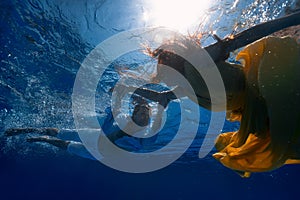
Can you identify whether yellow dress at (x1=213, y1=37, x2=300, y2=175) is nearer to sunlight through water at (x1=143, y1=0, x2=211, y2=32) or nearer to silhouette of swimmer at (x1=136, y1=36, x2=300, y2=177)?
silhouette of swimmer at (x1=136, y1=36, x2=300, y2=177)

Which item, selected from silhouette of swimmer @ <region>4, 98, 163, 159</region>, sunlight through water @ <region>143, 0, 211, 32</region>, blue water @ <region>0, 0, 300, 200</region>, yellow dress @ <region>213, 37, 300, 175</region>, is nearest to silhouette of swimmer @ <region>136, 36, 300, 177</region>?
yellow dress @ <region>213, 37, 300, 175</region>

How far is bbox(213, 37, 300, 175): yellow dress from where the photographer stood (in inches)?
114

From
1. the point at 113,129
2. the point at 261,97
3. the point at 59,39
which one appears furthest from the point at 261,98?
the point at 113,129

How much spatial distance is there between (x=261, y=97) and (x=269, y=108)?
0.83ft

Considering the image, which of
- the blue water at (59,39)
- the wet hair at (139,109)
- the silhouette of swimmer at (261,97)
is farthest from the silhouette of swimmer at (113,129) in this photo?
the silhouette of swimmer at (261,97)

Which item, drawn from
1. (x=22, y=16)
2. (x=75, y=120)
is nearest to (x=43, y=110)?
(x=75, y=120)

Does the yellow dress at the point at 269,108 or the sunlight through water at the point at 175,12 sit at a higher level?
the sunlight through water at the point at 175,12

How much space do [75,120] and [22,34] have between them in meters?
10.3

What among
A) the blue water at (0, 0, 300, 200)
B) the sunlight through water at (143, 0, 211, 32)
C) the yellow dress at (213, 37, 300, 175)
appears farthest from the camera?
the blue water at (0, 0, 300, 200)

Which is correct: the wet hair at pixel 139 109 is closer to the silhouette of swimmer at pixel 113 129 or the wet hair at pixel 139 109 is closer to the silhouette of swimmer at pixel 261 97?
the silhouette of swimmer at pixel 113 129

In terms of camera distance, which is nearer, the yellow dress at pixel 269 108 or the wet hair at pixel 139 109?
the yellow dress at pixel 269 108

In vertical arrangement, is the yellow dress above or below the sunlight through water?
below

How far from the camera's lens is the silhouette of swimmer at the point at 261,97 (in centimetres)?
290

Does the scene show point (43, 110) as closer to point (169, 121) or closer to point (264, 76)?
point (169, 121)
